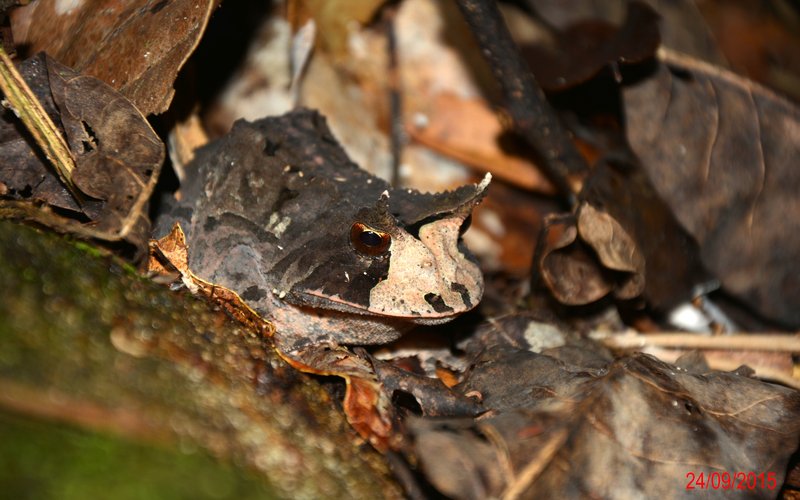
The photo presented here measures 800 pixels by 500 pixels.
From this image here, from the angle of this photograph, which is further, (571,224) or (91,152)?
(571,224)

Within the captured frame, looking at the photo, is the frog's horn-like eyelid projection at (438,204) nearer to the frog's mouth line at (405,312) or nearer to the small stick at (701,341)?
the frog's mouth line at (405,312)

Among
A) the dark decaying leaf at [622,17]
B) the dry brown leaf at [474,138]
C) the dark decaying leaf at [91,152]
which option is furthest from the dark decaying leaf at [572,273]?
the dark decaying leaf at [622,17]

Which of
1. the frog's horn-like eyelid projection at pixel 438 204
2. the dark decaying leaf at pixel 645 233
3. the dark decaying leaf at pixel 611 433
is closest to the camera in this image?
the dark decaying leaf at pixel 611 433

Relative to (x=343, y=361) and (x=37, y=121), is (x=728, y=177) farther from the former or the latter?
(x=37, y=121)

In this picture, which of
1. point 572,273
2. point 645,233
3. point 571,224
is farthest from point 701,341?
point 571,224

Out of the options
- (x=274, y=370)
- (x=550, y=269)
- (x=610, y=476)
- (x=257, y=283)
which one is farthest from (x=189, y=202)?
Result: (x=610, y=476)
